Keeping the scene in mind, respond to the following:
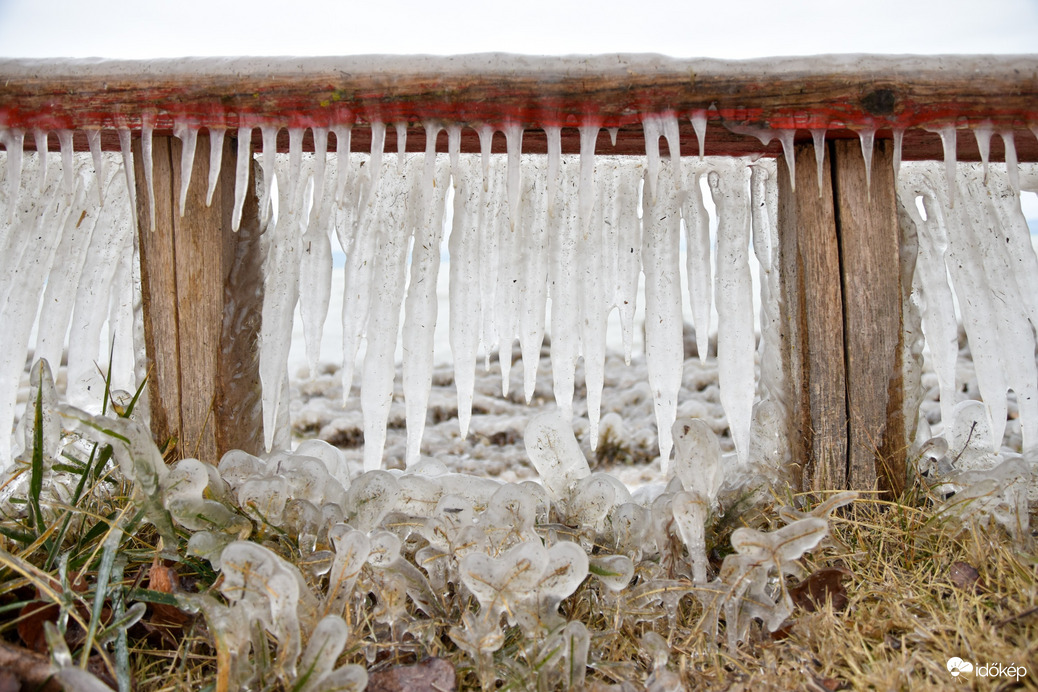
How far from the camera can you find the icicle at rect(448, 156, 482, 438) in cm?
179

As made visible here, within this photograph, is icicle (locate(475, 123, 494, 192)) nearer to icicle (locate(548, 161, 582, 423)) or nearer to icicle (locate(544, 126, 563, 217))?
icicle (locate(544, 126, 563, 217))

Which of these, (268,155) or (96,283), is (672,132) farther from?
(96,283)

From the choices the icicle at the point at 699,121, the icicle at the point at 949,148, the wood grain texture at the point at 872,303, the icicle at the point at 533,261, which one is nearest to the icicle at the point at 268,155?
the icicle at the point at 533,261

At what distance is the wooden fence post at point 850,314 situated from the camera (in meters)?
1.70

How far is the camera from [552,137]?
1.58m

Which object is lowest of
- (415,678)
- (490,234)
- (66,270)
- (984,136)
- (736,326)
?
(415,678)

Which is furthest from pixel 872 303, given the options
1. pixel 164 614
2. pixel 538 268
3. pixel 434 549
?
pixel 164 614

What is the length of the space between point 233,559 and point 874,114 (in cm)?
158

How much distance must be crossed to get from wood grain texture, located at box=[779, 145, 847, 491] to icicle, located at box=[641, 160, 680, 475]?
0.31 metres

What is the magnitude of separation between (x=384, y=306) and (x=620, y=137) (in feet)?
2.49

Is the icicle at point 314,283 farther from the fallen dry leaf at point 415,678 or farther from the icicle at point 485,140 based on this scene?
the fallen dry leaf at point 415,678

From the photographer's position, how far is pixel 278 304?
182cm

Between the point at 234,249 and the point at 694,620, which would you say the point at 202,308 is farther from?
the point at 694,620

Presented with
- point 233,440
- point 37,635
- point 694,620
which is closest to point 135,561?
point 37,635
